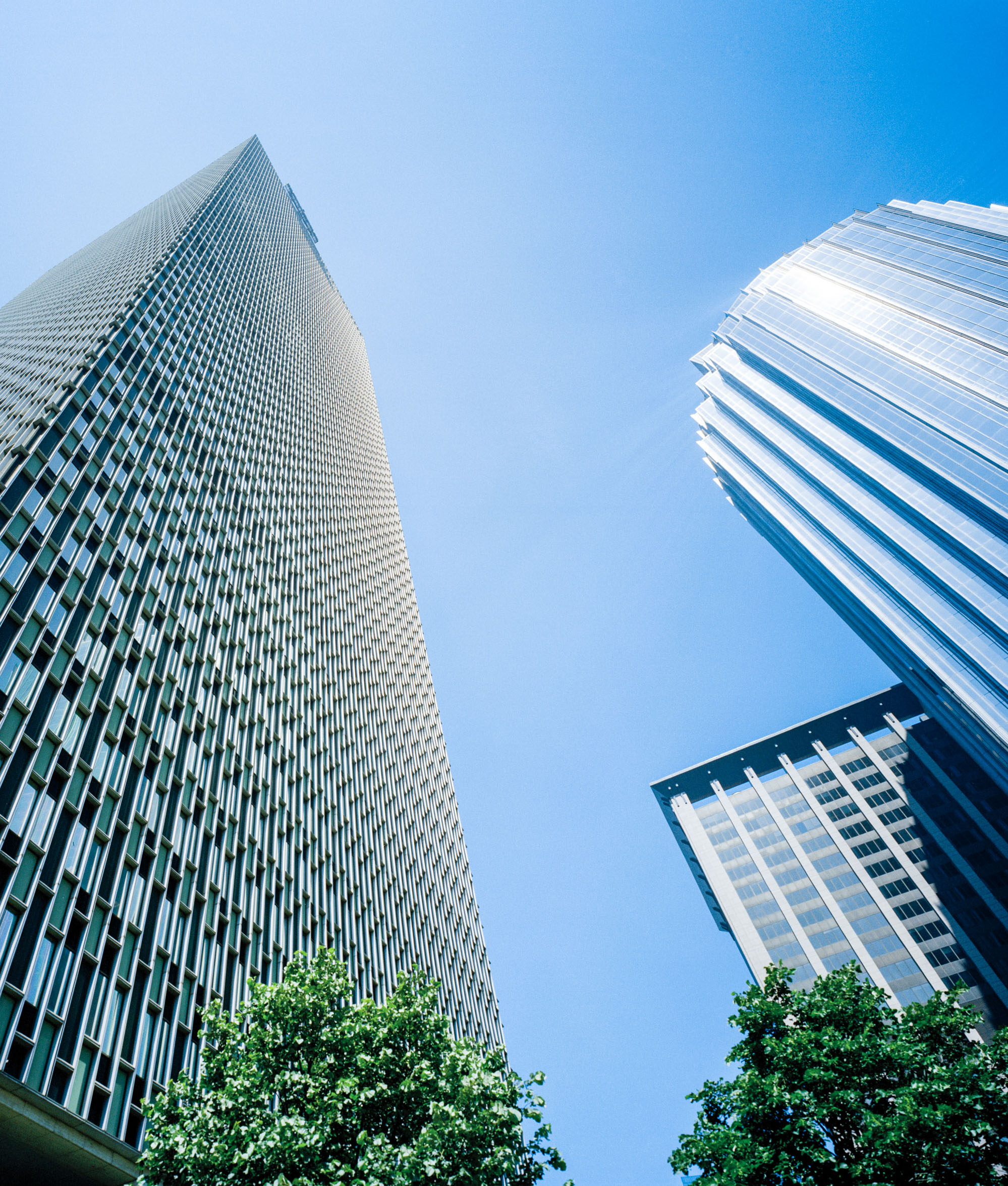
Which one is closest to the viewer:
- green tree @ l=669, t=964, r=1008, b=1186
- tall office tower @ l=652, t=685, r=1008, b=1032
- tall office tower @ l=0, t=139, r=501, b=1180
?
green tree @ l=669, t=964, r=1008, b=1186

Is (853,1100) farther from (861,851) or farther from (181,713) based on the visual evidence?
(861,851)

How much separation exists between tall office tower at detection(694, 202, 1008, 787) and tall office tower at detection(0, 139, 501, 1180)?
5620cm

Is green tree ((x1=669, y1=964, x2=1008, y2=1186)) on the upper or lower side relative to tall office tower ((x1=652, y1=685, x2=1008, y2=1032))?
lower

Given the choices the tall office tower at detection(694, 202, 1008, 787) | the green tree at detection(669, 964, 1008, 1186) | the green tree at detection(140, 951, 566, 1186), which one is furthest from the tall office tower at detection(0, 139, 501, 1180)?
the tall office tower at detection(694, 202, 1008, 787)

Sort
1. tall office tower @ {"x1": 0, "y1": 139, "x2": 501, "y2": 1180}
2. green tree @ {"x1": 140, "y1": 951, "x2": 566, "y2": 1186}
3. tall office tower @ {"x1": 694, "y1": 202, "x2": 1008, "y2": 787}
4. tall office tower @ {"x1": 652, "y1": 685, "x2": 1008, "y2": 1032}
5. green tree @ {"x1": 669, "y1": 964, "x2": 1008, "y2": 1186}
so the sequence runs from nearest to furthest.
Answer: green tree @ {"x1": 140, "y1": 951, "x2": 566, "y2": 1186} < green tree @ {"x1": 669, "y1": 964, "x2": 1008, "y2": 1186} < tall office tower @ {"x1": 0, "y1": 139, "x2": 501, "y2": 1180} < tall office tower @ {"x1": 694, "y1": 202, "x2": 1008, "y2": 787} < tall office tower @ {"x1": 652, "y1": 685, "x2": 1008, "y2": 1032}

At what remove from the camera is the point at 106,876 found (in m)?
24.6

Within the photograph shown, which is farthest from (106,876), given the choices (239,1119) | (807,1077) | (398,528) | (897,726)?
(897,726)

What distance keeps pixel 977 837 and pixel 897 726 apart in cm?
2133

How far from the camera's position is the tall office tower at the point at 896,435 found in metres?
75.2

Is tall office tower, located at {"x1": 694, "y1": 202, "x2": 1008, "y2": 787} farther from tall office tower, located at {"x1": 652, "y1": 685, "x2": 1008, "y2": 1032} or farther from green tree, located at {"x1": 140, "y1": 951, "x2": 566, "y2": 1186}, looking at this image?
green tree, located at {"x1": 140, "y1": 951, "x2": 566, "y2": 1186}

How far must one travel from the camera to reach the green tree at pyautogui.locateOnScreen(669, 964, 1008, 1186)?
1617cm

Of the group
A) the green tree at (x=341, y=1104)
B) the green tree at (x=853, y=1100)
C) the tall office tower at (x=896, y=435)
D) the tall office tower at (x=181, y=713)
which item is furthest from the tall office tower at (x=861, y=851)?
the green tree at (x=341, y=1104)

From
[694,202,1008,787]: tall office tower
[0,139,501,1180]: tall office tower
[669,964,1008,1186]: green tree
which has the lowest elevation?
[669,964,1008,1186]: green tree

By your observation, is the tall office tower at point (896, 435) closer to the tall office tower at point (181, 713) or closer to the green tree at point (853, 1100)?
the tall office tower at point (181, 713)
